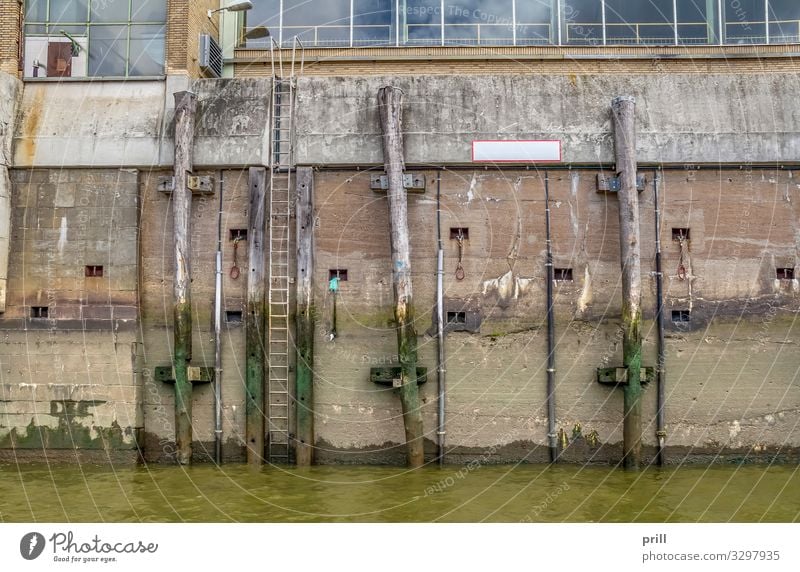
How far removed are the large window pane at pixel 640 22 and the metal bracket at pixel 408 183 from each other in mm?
6949

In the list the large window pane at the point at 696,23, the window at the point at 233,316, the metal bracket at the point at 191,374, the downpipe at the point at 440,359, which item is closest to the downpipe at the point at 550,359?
the downpipe at the point at 440,359

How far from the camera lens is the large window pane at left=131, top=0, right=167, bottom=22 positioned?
1670 cm

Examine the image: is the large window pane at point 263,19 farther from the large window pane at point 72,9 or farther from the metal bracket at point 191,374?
the metal bracket at point 191,374

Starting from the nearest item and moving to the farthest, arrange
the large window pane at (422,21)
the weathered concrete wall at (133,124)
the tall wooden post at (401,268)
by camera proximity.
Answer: the tall wooden post at (401,268) → the weathered concrete wall at (133,124) → the large window pane at (422,21)

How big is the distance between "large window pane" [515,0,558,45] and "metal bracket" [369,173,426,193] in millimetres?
5811

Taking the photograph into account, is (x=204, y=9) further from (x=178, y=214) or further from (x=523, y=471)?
(x=523, y=471)

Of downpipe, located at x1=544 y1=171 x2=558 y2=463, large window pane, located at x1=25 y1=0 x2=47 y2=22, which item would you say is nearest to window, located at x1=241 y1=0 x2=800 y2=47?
large window pane, located at x1=25 y1=0 x2=47 y2=22

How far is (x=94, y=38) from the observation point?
55.0 ft

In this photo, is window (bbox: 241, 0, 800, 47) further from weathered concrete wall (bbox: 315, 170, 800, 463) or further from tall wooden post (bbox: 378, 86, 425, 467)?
weathered concrete wall (bbox: 315, 170, 800, 463)

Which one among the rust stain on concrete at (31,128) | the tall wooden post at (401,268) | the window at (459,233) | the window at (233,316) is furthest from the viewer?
the rust stain on concrete at (31,128)

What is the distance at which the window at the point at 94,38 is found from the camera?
1658 cm

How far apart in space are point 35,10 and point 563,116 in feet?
36.1

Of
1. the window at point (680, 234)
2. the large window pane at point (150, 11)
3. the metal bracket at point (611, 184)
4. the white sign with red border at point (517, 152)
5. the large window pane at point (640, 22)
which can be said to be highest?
the large window pane at point (640, 22)

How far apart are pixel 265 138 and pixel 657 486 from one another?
30.7 ft
